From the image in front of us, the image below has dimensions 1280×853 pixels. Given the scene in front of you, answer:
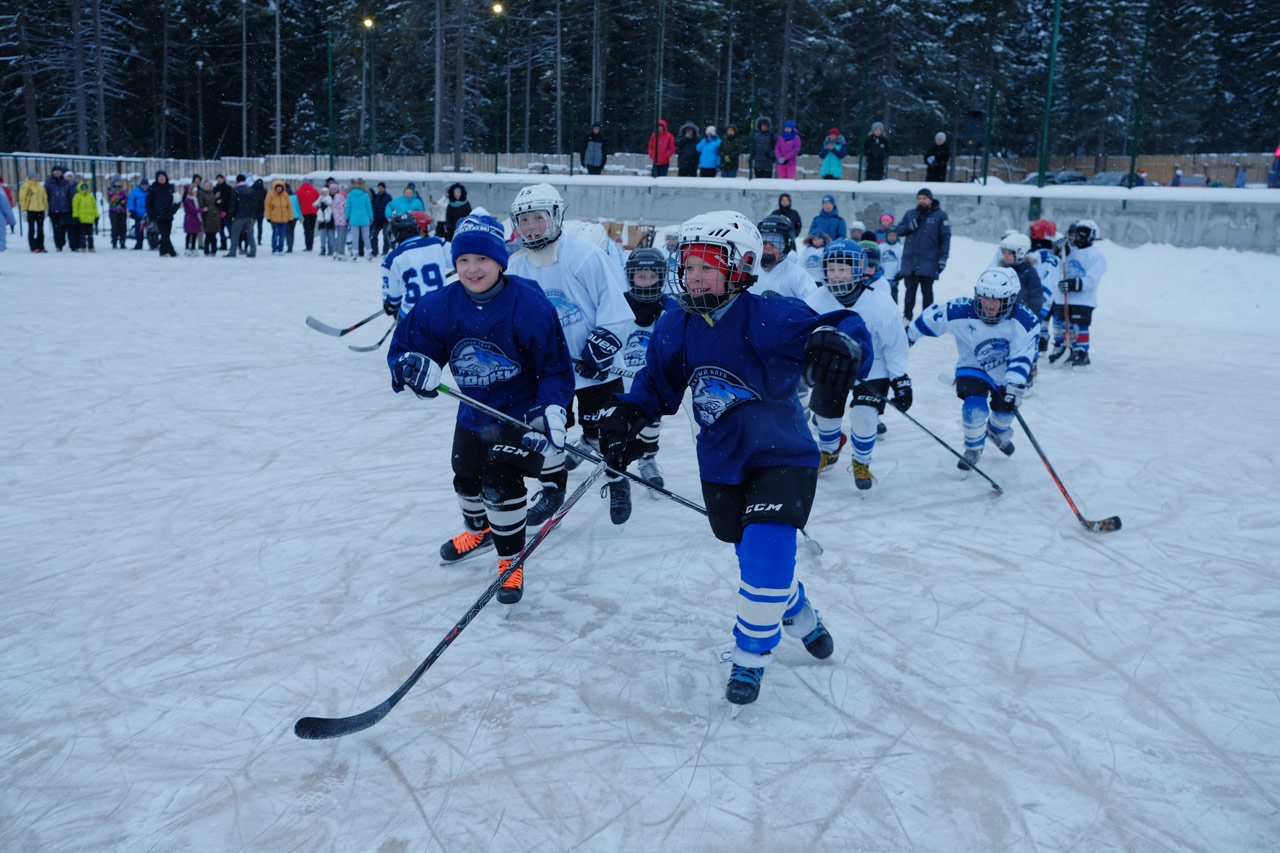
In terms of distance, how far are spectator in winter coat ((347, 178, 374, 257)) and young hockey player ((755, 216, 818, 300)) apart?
13.0 m

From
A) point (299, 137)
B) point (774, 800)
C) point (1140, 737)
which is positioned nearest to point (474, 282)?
point (774, 800)

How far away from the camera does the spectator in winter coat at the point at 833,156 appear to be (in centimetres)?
1545

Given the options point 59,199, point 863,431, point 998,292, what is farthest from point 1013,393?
point 59,199

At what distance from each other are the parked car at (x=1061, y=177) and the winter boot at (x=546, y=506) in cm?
1213

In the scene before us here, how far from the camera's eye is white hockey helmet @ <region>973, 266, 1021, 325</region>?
5.11 m

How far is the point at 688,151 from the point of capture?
55.9ft

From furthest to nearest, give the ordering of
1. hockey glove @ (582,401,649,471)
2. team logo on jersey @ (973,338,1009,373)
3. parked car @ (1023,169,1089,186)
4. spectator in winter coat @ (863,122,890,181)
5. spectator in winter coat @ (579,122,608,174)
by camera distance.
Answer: spectator in winter coat @ (579,122,608,174) → spectator in winter coat @ (863,122,890,181) → parked car @ (1023,169,1089,186) → team logo on jersey @ (973,338,1009,373) → hockey glove @ (582,401,649,471)

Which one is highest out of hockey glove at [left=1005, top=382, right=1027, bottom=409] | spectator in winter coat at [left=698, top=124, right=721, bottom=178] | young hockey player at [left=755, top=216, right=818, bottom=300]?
spectator in winter coat at [left=698, top=124, right=721, bottom=178]

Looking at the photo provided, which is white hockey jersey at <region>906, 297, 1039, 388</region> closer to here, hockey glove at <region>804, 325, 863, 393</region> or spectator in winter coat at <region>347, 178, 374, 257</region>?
hockey glove at <region>804, 325, 863, 393</region>

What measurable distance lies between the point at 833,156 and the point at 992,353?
11.0 metres

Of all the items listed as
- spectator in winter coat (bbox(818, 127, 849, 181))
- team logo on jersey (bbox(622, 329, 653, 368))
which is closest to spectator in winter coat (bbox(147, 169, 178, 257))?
spectator in winter coat (bbox(818, 127, 849, 181))

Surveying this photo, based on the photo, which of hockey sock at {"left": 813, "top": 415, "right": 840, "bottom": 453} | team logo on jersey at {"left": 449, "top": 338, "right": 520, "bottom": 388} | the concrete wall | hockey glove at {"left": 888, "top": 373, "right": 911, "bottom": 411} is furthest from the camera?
the concrete wall

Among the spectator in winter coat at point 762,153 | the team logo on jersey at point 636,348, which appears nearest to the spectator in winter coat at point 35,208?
the spectator in winter coat at point 762,153

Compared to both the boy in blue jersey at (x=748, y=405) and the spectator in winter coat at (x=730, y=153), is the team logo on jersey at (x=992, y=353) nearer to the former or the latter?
Answer: the boy in blue jersey at (x=748, y=405)
